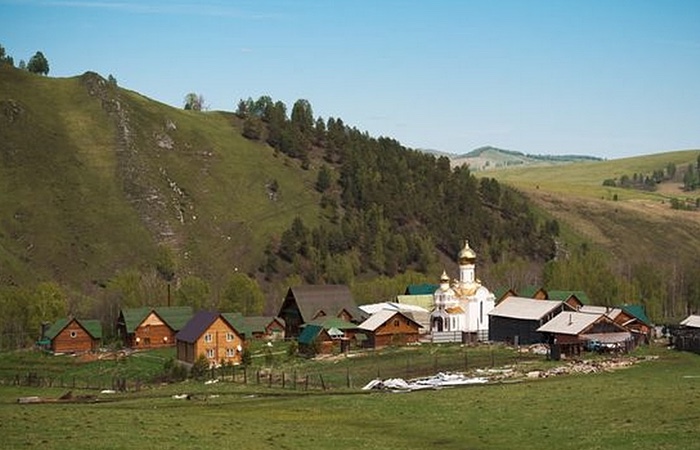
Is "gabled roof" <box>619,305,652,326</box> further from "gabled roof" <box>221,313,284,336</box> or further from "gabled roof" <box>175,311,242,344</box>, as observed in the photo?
"gabled roof" <box>221,313,284,336</box>

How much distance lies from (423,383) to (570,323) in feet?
79.7

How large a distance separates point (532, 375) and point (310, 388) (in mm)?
13883

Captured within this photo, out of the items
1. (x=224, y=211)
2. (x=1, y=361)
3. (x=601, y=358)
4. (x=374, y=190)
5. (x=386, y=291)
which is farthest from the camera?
(x=374, y=190)

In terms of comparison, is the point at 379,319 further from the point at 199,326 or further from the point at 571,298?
the point at 571,298

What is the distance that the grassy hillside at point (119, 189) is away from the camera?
147m

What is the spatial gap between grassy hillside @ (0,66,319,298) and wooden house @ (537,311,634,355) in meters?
77.3

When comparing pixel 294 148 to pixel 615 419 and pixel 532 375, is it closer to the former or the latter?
pixel 532 375

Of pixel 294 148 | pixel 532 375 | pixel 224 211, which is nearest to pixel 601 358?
pixel 532 375

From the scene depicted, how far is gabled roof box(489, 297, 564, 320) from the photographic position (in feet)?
297

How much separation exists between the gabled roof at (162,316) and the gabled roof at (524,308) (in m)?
32.5

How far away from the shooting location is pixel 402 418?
46.0 metres

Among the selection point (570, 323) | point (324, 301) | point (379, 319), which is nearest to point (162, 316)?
point (324, 301)

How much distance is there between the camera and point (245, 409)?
168 feet

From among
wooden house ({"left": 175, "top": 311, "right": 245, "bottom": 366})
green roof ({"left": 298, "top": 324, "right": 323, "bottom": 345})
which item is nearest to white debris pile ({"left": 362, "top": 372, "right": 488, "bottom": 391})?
green roof ({"left": 298, "top": 324, "right": 323, "bottom": 345})
